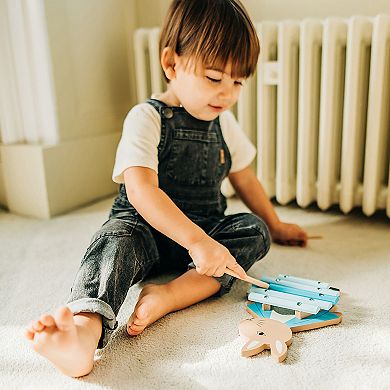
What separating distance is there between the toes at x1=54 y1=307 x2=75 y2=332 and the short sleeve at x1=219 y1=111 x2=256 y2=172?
54 cm

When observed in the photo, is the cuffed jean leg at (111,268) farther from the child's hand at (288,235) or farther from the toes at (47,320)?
the child's hand at (288,235)

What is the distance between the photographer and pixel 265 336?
2.16 feet

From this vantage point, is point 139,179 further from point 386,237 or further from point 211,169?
point 386,237

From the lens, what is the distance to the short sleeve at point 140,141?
809 millimetres

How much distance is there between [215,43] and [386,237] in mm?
628

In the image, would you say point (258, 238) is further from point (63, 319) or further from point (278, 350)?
point (63, 319)

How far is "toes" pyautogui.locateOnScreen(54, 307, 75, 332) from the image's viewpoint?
56 centimetres

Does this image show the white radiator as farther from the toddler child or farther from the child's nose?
the child's nose

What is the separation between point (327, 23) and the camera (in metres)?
1.09

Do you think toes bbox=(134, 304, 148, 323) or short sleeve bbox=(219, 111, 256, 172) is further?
short sleeve bbox=(219, 111, 256, 172)

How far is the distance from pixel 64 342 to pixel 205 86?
46 cm

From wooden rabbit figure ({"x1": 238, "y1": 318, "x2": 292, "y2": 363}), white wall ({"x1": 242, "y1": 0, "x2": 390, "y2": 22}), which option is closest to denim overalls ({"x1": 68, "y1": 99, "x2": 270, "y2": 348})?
wooden rabbit figure ({"x1": 238, "y1": 318, "x2": 292, "y2": 363})

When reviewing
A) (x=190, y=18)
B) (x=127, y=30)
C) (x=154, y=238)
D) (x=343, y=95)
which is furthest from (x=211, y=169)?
(x=127, y=30)

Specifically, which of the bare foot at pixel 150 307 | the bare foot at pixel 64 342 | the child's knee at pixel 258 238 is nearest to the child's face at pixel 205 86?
the child's knee at pixel 258 238
